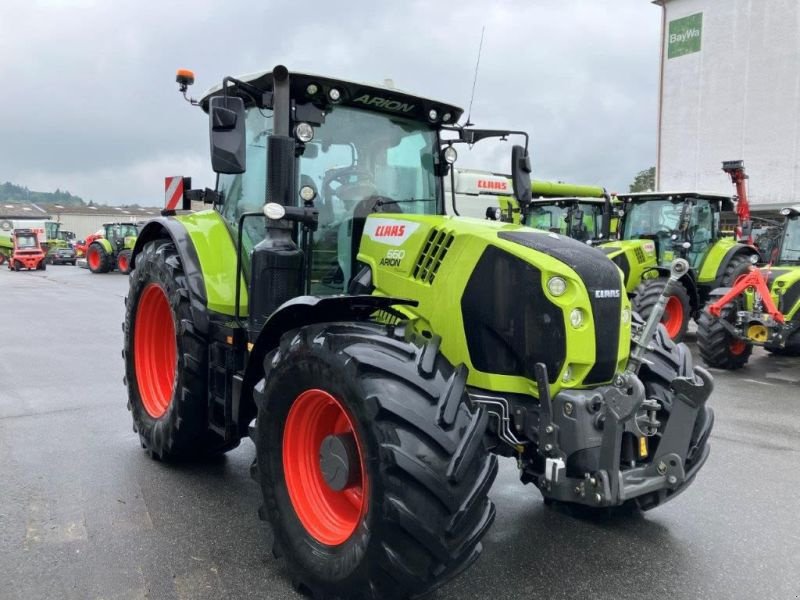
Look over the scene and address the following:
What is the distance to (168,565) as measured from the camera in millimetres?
3225

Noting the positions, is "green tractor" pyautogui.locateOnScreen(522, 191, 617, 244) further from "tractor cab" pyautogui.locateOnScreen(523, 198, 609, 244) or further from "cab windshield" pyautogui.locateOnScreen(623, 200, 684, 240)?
"cab windshield" pyautogui.locateOnScreen(623, 200, 684, 240)

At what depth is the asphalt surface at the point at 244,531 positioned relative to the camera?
122 inches

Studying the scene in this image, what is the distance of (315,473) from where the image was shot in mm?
3209

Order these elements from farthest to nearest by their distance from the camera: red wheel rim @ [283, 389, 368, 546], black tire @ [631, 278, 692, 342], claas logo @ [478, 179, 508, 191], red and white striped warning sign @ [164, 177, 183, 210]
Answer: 1. claas logo @ [478, 179, 508, 191]
2. black tire @ [631, 278, 692, 342]
3. red and white striped warning sign @ [164, 177, 183, 210]
4. red wheel rim @ [283, 389, 368, 546]

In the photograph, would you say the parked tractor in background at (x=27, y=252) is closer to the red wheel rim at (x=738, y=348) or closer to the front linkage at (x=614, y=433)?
the red wheel rim at (x=738, y=348)

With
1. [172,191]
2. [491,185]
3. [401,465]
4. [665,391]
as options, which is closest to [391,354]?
[401,465]

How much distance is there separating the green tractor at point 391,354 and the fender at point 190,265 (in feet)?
0.06

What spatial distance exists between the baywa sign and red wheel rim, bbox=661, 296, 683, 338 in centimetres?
3102

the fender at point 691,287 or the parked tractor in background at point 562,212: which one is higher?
the parked tractor in background at point 562,212

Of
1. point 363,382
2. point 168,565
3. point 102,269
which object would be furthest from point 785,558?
point 102,269

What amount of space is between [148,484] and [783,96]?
36237 millimetres

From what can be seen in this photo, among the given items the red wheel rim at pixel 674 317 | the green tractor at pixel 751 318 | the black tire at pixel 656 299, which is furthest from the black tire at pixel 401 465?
the red wheel rim at pixel 674 317

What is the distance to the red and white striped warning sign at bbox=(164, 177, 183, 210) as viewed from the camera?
525 cm

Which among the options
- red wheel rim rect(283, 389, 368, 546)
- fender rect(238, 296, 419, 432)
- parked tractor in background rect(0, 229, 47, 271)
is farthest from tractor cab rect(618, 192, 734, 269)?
parked tractor in background rect(0, 229, 47, 271)
